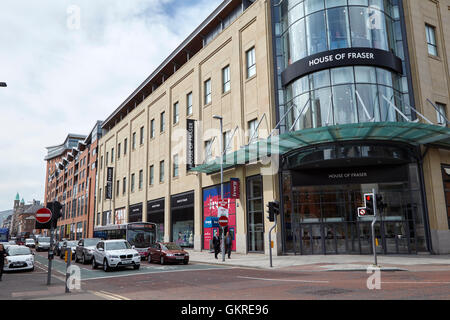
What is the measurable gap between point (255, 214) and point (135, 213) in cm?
2575

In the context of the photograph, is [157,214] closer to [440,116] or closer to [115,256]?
[115,256]

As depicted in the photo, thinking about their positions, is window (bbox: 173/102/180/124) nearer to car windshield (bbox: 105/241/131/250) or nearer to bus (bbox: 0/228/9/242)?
car windshield (bbox: 105/241/131/250)

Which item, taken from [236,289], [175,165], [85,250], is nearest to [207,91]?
[175,165]

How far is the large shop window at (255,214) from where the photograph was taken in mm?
27266

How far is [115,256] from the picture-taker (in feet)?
61.9

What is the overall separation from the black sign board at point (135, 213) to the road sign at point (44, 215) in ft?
111

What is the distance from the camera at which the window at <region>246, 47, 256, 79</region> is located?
29.7 metres

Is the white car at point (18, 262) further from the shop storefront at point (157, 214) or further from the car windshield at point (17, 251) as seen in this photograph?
the shop storefront at point (157, 214)

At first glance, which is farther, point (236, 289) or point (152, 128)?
point (152, 128)

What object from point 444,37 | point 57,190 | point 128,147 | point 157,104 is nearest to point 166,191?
point 157,104

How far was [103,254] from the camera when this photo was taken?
63.8 feet

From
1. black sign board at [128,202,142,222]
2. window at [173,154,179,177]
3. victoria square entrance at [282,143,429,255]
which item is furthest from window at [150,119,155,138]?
victoria square entrance at [282,143,429,255]

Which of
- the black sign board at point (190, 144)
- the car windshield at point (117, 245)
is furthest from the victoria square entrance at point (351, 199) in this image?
the black sign board at point (190, 144)

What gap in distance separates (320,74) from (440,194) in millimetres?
10770
